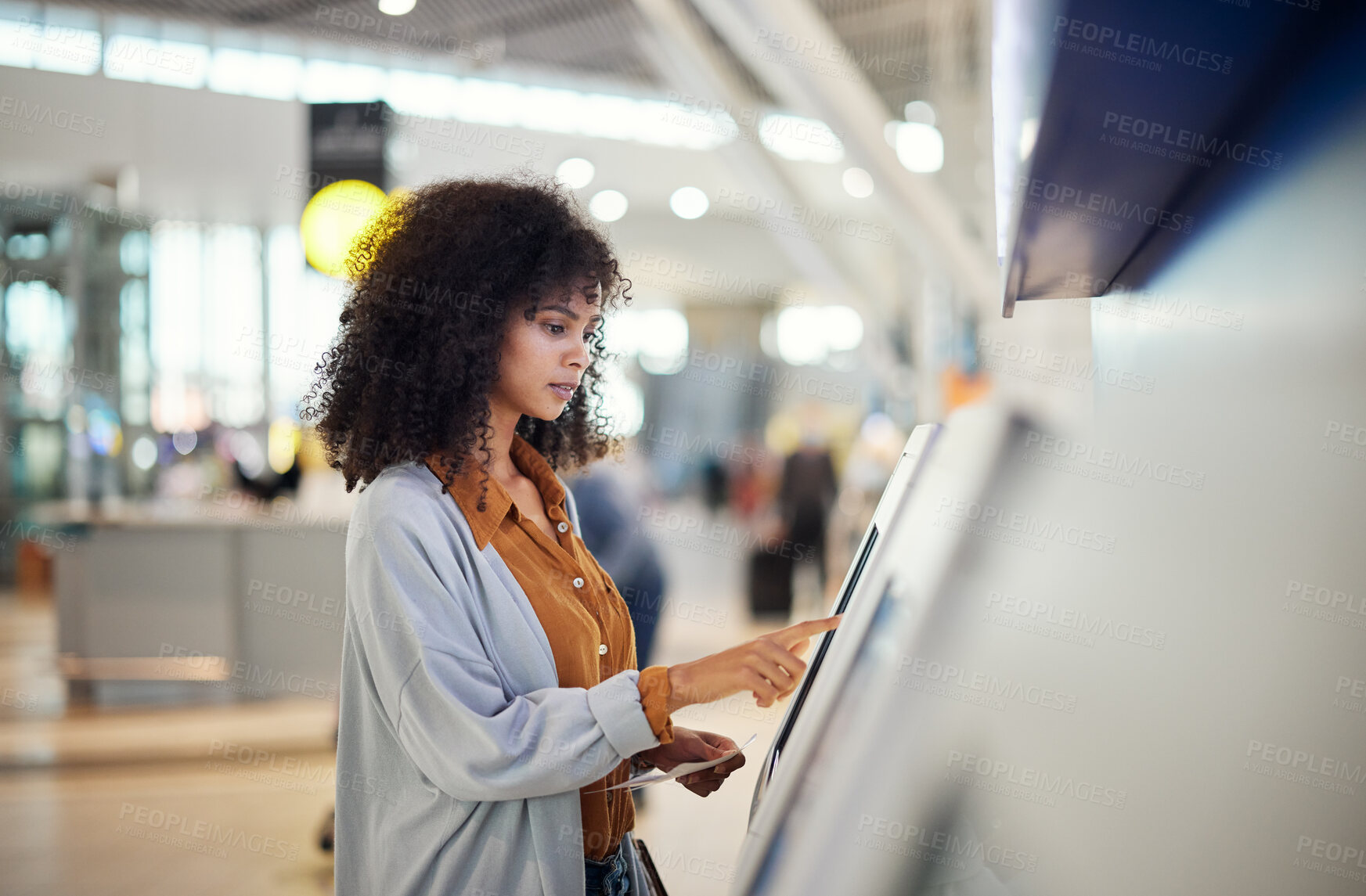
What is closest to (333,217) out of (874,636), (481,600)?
(481,600)

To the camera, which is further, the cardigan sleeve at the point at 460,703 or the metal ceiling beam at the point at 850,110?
the metal ceiling beam at the point at 850,110

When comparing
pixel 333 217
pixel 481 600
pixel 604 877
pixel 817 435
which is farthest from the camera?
pixel 817 435

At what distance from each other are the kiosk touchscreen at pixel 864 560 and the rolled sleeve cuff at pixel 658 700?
13 cm

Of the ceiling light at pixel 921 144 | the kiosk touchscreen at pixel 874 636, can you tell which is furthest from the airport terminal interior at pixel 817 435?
the ceiling light at pixel 921 144

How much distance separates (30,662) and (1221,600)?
8293mm

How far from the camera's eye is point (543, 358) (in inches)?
55.9

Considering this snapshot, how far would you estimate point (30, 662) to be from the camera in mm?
7305

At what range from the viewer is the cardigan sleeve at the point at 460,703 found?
1154mm

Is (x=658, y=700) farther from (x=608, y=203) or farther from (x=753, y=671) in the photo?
(x=608, y=203)

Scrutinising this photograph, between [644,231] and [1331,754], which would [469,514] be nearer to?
[1331,754]

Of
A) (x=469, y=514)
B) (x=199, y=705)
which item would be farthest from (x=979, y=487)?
(x=199, y=705)

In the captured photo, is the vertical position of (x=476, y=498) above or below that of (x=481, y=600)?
above

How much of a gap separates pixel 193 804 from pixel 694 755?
3.76 meters

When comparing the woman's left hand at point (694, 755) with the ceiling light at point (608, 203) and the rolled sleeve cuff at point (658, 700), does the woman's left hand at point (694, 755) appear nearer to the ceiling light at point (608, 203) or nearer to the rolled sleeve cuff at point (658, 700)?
the rolled sleeve cuff at point (658, 700)
